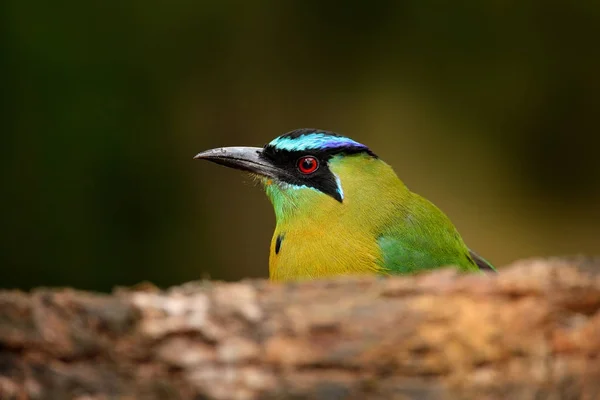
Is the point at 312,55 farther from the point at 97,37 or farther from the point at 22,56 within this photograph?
the point at 22,56

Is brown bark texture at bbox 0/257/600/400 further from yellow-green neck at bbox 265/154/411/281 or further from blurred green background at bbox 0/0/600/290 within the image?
blurred green background at bbox 0/0/600/290

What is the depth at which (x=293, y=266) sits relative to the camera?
122 inches

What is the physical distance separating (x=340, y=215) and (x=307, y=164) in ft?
0.95

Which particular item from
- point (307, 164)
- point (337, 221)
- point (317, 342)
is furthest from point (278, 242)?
point (317, 342)

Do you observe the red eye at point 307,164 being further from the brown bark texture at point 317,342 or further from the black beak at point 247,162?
the brown bark texture at point 317,342

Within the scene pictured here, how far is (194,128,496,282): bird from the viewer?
3119 millimetres

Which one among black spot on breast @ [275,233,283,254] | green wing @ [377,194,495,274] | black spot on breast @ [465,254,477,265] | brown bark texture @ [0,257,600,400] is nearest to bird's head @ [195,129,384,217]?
black spot on breast @ [275,233,283,254]

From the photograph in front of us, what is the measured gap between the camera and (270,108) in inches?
270

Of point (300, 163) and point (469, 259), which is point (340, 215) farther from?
point (469, 259)

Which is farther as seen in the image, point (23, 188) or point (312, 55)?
point (312, 55)

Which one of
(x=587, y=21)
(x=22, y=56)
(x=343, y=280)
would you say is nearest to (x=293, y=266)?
(x=343, y=280)

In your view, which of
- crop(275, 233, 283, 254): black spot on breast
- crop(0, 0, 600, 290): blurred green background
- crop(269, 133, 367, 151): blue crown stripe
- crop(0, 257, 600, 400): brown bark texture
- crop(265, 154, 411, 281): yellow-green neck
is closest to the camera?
crop(0, 257, 600, 400): brown bark texture

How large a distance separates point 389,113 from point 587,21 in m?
1.71

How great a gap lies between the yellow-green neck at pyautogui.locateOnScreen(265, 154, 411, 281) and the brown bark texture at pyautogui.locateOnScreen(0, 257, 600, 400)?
127 cm
